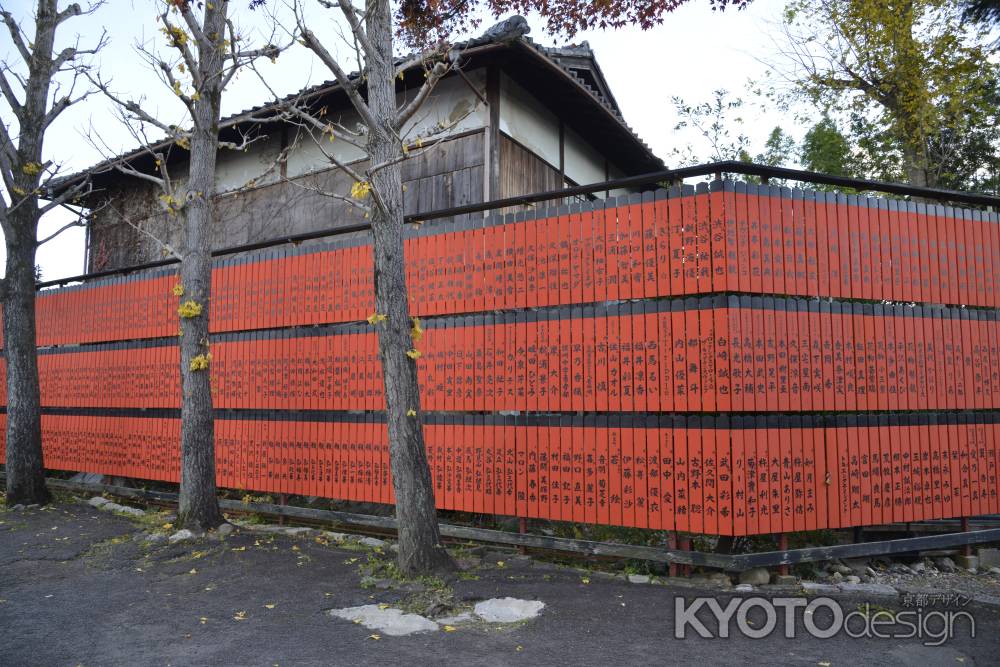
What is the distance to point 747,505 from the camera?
480cm

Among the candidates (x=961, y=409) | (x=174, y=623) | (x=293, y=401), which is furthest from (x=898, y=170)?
(x=174, y=623)

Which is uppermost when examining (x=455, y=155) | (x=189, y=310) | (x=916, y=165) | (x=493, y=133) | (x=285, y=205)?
(x=916, y=165)

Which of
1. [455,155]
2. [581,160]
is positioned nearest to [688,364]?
[455,155]

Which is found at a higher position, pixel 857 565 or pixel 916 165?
→ pixel 916 165

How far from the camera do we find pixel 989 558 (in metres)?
5.82

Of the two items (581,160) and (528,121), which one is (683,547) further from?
(581,160)

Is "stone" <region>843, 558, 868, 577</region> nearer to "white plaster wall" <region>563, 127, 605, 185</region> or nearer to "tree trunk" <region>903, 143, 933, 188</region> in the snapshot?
"white plaster wall" <region>563, 127, 605, 185</region>

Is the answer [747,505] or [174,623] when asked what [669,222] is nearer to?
[747,505]

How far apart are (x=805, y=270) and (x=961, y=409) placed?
→ 6.33 feet

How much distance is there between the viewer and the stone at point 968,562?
569 centimetres

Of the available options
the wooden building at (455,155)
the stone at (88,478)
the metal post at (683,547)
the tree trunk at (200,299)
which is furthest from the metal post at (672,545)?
the stone at (88,478)

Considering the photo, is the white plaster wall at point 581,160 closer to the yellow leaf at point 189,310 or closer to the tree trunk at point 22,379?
the yellow leaf at point 189,310

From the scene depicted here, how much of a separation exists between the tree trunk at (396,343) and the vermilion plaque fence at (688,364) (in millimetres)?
1025

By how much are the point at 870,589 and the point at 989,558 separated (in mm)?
1689
